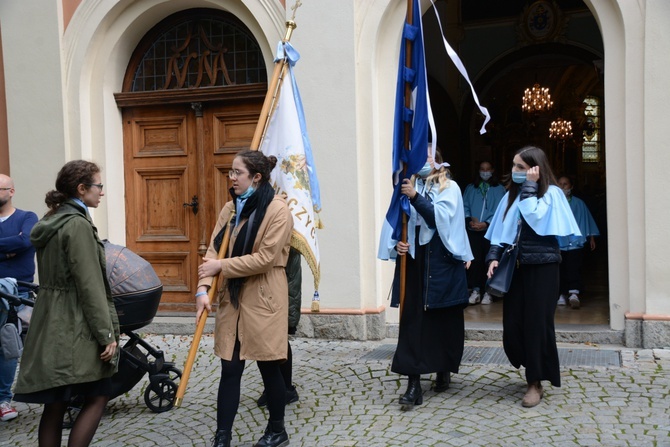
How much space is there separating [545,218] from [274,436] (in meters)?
2.34

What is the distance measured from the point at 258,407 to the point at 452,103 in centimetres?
921

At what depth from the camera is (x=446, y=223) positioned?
5.18 meters

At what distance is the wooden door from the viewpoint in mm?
8547

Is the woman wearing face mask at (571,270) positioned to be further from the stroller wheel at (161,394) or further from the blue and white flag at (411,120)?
the stroller wheel at (161,394)

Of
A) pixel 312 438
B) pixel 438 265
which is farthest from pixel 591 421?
pixel 312 438

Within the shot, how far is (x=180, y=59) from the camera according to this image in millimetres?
8773

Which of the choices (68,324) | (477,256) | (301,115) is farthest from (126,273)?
(477,256)

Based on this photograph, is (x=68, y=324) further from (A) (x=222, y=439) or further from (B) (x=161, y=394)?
(B) (x=161, y=394)

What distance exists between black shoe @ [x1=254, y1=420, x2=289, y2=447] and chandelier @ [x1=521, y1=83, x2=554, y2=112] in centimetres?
1147

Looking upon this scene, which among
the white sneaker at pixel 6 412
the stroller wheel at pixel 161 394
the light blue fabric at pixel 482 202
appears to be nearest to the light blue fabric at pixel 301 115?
the stroller wheel at pixel 161 394

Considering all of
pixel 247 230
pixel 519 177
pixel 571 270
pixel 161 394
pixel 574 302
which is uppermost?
pixel 519 177

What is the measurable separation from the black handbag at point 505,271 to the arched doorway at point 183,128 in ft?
13.2

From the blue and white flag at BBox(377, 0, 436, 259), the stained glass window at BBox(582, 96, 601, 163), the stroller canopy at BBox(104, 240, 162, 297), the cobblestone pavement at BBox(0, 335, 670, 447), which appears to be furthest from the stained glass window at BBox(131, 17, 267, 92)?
the stained glass window at BBox(582, 96, 601, 163)

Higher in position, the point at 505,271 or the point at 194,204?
the point at 194,204
